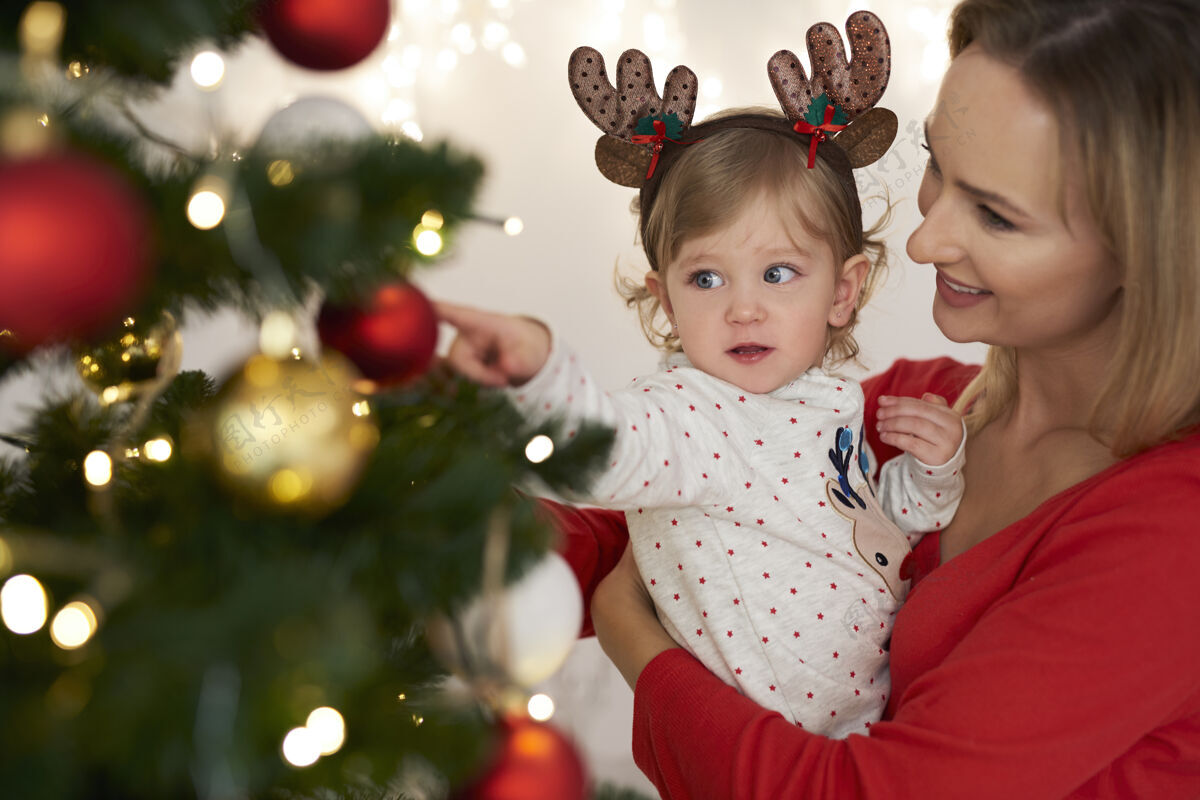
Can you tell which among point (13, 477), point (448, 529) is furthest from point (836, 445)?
point (13, 477)

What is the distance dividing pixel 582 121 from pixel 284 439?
230 centimetres

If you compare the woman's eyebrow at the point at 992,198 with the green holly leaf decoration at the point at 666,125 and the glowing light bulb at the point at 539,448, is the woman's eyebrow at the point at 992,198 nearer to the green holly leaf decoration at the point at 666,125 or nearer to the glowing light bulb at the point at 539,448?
the green holly leaf decoration at the point at 666,125

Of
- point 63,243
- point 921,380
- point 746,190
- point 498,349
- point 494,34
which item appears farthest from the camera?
point 494,34

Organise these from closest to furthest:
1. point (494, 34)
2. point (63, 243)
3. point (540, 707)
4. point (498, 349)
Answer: point (63, 243) → point (540, 707) → point (498, 349) → point (494, 34)

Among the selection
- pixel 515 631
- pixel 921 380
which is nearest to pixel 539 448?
pixel 515 631

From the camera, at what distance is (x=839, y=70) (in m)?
1.23

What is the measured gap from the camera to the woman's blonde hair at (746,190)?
3.92ft

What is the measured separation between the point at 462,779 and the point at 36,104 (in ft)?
1.31

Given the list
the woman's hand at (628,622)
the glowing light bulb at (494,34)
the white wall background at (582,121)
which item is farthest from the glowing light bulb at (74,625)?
the glowing light bulb at (494,34)

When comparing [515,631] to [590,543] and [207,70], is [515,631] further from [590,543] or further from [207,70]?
[590,543]

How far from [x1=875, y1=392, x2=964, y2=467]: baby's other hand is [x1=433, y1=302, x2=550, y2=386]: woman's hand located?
2.14 ft

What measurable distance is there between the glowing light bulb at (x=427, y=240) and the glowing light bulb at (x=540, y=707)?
29cm

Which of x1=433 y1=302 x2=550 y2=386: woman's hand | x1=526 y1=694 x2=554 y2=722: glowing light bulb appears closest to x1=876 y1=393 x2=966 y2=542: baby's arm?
x1=433 y1=302 x2=550 y2=386: woman's hand

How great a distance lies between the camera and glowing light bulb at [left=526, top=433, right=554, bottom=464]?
0.61 m
